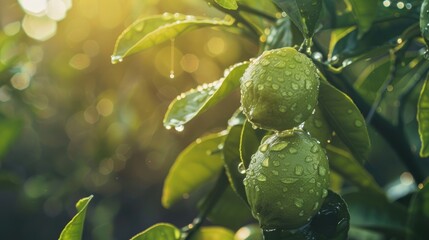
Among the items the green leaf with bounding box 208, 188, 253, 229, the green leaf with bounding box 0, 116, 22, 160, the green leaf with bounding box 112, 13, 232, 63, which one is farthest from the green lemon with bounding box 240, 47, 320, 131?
the green leaf with bounding box 0, 116, 22, 160

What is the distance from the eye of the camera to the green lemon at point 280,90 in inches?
30.1

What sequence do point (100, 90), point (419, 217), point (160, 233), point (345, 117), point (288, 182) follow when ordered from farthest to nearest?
1. point (100, 90)
2. point (419, 217)
3. point (160, 233)
4. point (345, 117)
5. point (288, 182)

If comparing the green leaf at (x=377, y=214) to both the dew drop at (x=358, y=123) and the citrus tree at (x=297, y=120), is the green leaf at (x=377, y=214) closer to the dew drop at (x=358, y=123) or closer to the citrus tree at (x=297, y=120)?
the citrus tree at (x=297, y=120)

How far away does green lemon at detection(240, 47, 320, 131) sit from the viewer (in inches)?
30.1

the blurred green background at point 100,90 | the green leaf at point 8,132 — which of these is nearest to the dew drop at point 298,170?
the blurred green background at point 100,90

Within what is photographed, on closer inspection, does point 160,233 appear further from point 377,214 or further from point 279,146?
point 377,214

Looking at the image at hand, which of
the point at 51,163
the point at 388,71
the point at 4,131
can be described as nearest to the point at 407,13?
the point at 388,71

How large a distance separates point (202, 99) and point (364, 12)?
24 centimetres

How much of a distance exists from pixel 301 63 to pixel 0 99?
147 centimetres

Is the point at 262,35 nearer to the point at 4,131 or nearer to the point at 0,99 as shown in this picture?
the point at 4,131

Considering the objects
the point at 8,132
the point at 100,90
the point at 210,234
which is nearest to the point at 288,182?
the point at 210,234

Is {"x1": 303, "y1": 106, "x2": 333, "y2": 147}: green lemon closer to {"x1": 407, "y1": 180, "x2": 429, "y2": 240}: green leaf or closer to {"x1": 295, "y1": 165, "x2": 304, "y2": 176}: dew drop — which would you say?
{"x1": 295, "y1": 165, "x2": 304, "y2": 176}: dew drop

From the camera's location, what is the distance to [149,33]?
1.01 m

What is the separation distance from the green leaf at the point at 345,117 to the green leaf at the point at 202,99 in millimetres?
104
